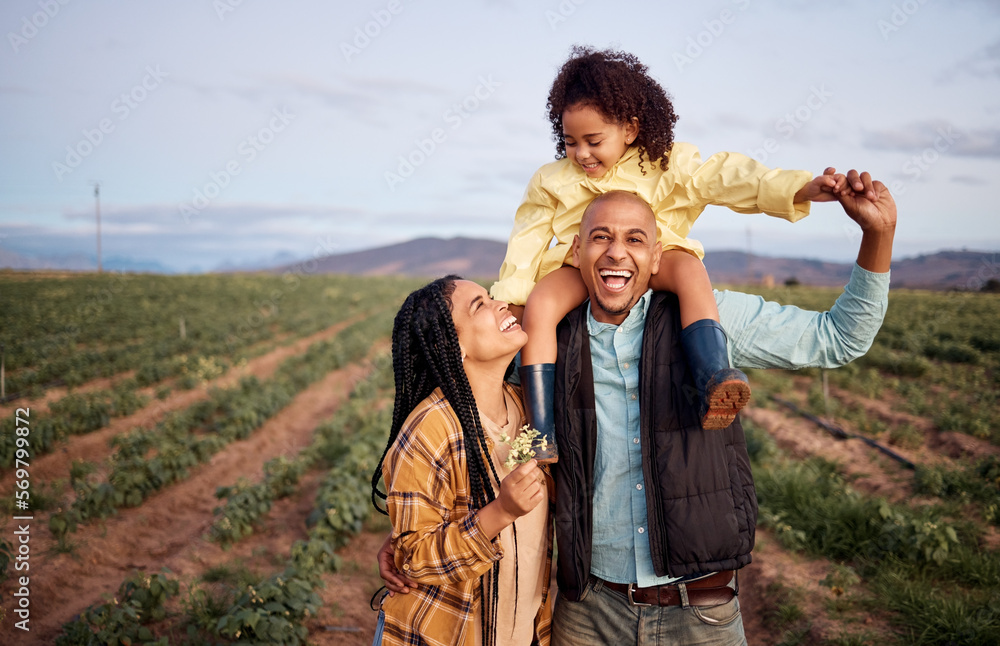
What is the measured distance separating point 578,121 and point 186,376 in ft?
39.2

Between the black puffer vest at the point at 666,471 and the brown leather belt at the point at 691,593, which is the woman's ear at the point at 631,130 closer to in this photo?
the black puffer vest at the point at 666,471

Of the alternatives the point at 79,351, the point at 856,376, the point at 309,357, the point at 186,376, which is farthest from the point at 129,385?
the point at 856,376

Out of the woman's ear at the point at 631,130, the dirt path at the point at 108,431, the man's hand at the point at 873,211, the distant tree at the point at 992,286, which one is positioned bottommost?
the dirt path at the point at 108,431

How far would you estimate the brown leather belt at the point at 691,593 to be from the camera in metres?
2.08

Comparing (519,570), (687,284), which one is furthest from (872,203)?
(519,570)

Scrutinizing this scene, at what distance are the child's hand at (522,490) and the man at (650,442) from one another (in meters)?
0.35

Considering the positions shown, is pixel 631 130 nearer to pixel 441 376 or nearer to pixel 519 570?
pixel 441 376

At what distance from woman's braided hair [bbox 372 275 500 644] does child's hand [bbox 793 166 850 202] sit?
1288mm

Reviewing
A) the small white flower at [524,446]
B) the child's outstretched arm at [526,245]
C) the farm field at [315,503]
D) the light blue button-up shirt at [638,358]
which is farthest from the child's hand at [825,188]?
the farm field at [315,503]

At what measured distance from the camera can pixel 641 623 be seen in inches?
82.7

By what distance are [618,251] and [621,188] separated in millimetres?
564

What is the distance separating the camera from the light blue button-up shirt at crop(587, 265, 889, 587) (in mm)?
2129

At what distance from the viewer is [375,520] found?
6.28m

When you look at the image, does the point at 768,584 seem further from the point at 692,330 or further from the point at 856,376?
the point at 856,376
